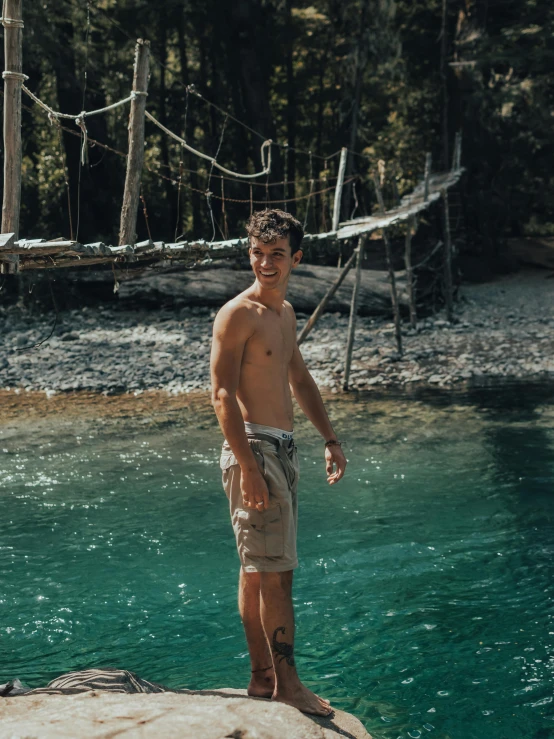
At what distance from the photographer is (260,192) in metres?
18.5

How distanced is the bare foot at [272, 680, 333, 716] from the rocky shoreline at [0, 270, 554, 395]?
7.69m

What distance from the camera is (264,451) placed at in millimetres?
3111

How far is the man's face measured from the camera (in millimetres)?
3205

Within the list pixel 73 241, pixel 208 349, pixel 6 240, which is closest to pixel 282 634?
pixel 6 240

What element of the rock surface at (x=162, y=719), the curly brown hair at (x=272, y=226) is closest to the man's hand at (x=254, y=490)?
the rock surface at (x=162, y=719)

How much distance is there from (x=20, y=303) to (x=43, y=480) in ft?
29.5

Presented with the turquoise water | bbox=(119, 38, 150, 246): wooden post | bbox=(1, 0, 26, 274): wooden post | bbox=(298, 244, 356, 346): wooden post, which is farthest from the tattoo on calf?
bbox=(298, 244, 356, 346): wooden post

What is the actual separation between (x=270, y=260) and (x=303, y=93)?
1934cm

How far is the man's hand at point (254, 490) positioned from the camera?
2.99 metres

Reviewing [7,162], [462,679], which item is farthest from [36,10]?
[462,679]

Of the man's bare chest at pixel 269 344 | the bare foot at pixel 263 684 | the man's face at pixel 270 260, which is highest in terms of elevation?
the man's face at pixel 270 260

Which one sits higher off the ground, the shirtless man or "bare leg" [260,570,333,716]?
the shirtless man

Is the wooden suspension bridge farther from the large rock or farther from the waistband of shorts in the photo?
the large rock

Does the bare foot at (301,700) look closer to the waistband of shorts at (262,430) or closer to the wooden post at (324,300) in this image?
the waistband of shorts at (262,430)
